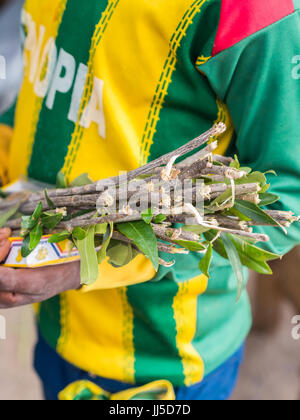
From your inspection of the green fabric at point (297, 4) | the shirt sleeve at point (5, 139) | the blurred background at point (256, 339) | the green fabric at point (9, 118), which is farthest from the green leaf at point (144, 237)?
the blurred background at point (256, 339)

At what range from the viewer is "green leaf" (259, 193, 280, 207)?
0.51 m

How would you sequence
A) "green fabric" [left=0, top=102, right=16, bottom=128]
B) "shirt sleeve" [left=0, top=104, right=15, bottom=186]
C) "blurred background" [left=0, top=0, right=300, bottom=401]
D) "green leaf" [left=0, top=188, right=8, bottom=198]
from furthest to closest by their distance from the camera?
"blurred background" [left=0, top=0, right=300, bottom=401] → "green fabric" [left=0, top=102, right=16, bottom=128] → "shirt sleeve" [left=0, top=104, right=15, bottom=186] → "green leaf" [left=0, top=188, right=8, bottom=198]

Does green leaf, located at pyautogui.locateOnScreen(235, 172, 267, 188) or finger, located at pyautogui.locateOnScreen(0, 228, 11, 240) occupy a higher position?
green leaf, located at pyautogui.locateOnScreen(235, 172, 267, 188)

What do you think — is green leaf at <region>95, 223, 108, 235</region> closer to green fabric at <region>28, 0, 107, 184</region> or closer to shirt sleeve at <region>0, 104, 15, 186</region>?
green fabric at <region>28, 0, 107, 184</region>

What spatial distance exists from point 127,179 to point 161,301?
243 mm

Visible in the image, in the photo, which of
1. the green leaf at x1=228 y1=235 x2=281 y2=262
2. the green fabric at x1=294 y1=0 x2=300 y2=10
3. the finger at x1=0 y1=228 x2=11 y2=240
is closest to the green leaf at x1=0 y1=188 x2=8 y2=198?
the finger at x1=0 y1=228 x2=11 y2=240

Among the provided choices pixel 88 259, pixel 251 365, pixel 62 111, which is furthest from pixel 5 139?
pixel 251 365

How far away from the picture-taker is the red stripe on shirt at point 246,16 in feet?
1.66

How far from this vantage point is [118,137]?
24.1 inches

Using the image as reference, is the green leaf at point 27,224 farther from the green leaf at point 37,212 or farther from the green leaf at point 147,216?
the green leaf at point 147,216

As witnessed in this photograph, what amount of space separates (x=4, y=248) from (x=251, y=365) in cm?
131

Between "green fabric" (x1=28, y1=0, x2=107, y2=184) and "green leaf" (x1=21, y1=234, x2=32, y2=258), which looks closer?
"green leaf" (x1=21, y1=234, x2=32, y2=258)

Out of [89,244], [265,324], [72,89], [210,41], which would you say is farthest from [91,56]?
[265,324]

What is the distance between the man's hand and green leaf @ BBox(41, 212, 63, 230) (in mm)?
49
